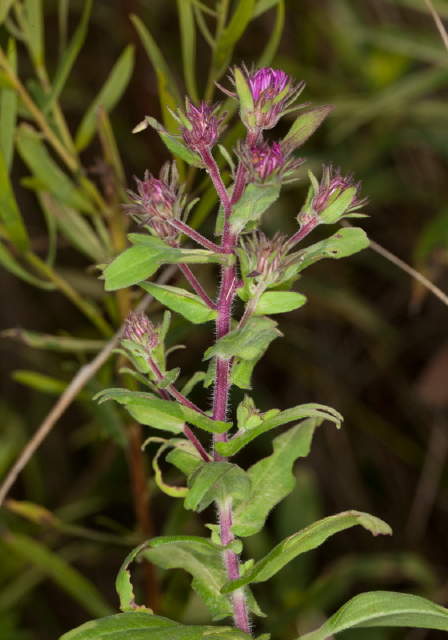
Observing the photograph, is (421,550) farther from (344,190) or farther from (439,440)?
(344,190)

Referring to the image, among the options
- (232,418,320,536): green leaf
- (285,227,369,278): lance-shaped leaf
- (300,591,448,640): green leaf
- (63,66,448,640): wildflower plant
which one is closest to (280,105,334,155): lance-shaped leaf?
(63,66,448,640): wildflower plant

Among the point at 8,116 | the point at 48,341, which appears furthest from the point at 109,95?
the point at 48,341

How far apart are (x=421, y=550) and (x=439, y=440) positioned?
0.32m

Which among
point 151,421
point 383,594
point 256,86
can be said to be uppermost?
point 256,86

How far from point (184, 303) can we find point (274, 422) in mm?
156

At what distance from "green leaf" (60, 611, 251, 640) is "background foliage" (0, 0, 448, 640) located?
95 cm

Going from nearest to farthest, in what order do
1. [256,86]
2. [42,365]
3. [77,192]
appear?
1. [256,86]
2. [77,192]
3. [42,365]

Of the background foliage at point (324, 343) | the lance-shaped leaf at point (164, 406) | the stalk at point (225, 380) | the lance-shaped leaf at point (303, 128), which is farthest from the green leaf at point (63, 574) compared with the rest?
the lance-shaped leaf at point (303, 128)

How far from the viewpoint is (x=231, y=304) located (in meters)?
→ 0.82

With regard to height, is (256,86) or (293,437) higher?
(256,86)

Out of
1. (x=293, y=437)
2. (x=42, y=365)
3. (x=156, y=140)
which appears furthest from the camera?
(x=42, y=365)

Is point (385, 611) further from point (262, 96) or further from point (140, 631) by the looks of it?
point (262, 96)

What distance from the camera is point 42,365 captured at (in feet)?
7.58

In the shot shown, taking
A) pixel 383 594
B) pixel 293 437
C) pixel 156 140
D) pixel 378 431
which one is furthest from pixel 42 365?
pixel 383 594
